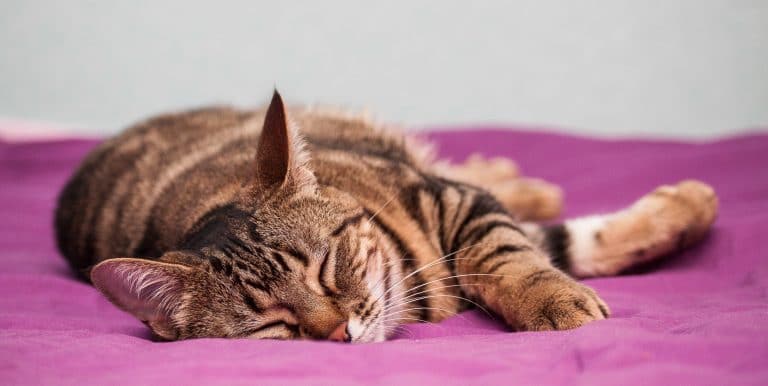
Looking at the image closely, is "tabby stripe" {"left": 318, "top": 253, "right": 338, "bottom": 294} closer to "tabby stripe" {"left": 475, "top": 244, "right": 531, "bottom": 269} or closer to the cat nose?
the cat nose

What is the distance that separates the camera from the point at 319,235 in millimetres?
1143

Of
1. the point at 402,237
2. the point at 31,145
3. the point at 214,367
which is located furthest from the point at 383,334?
the point at 31,145

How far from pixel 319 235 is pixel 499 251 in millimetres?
357

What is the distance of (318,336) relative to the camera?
1058mm

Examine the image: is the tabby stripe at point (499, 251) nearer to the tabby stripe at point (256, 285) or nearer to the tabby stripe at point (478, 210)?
the tabby stripe at point (478, 210)

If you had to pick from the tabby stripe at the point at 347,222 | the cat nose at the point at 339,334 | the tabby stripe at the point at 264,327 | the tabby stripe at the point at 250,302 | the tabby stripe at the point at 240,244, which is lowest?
the tabby stripe at the point at 264,327

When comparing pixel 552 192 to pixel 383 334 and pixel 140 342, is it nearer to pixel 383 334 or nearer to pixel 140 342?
pixel 383 334

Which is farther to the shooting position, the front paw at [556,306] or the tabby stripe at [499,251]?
the tabby stripe at [499,251]

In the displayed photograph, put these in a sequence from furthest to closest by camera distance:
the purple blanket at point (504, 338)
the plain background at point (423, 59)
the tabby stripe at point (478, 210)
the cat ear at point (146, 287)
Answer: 1. the plain background at point (423, 59)
2. the tabby stripe at point (478, 210)
3. the cat ear at point (146, 287)
4. the purple blanket at point (504, 338)

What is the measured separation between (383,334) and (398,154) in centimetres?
64

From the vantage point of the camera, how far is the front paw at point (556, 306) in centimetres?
108

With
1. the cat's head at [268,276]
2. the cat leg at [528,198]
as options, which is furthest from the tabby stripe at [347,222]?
the cat leg at [528,198]

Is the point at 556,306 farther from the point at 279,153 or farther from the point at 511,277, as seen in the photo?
the point at 279,153

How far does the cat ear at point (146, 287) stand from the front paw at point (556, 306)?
52 centimetres
